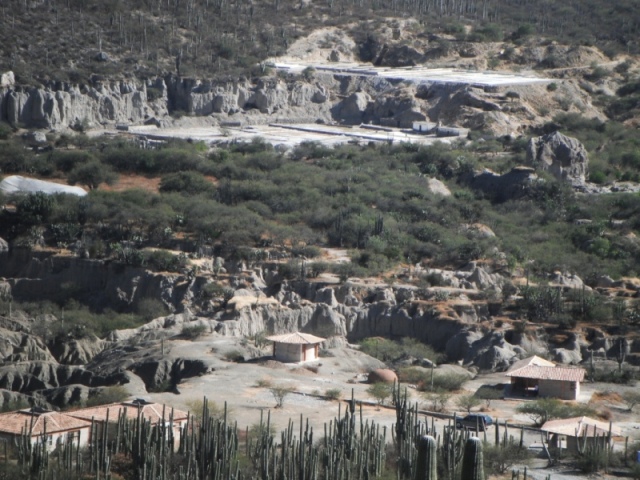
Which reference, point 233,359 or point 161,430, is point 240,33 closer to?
point 233,359

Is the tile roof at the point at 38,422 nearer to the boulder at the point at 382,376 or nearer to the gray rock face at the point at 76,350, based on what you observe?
the gray rock face at the point at 76,350

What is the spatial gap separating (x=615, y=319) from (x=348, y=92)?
50.5 metres

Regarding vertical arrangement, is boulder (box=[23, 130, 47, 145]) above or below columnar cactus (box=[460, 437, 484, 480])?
above

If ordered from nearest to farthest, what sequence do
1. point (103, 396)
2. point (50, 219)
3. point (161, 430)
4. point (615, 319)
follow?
point (161, 430) → point (103, 396) → point (615, 319) → point (50, 219)

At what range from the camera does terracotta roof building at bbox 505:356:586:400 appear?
4291 centimetres

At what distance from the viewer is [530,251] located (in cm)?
6016

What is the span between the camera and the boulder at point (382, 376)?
4388 centimetres

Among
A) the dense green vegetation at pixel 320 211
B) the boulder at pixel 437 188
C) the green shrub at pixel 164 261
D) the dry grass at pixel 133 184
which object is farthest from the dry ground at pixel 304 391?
the boulder at pixel 437 188

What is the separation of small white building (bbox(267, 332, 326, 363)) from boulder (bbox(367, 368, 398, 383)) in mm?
2794

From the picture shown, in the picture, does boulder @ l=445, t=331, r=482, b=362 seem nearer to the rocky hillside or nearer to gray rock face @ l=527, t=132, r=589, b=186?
the rocky hillside

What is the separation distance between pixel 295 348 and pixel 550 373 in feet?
26.8

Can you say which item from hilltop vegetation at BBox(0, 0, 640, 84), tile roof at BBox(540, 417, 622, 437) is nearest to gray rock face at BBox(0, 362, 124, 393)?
tile roof at BBox(540, 417, 622, 437)

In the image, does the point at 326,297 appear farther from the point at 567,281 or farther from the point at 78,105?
the point at 78,105

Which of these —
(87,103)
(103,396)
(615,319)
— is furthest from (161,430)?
(87,103)
